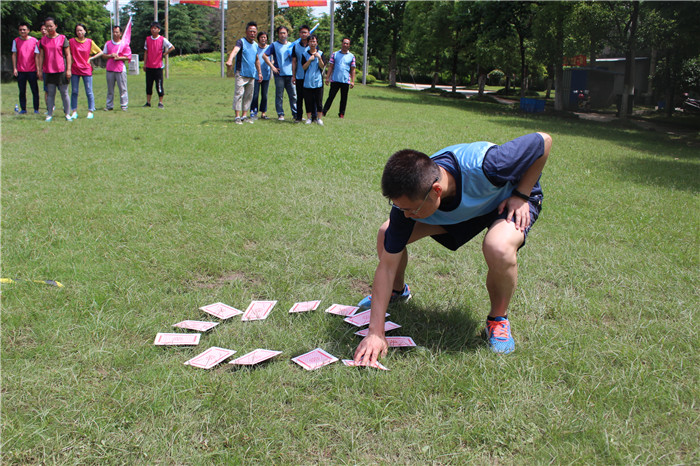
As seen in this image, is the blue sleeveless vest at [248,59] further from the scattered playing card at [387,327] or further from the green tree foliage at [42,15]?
the green tree foliage at [42,15]

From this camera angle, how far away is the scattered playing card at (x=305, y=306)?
3.39m

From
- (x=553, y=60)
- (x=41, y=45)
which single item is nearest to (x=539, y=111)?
(x=553, y=60)

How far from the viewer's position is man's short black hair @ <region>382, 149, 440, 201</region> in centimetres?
249

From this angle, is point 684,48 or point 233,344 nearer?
point 233,344

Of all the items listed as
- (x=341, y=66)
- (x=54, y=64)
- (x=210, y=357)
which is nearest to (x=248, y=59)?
(x=341, y=66)

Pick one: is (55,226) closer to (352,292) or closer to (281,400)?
(352,292)

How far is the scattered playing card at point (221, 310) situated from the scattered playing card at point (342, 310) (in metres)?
A: 0.57

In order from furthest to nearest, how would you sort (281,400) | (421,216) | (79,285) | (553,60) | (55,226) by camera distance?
(553,60)
(55,226)
(79,285)
(421,216)
(281,400)

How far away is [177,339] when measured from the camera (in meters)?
2.99

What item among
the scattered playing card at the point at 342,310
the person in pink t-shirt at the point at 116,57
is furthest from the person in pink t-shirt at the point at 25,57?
the scattered playing card at the point at 342,310

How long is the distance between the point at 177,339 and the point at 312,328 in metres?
0.76

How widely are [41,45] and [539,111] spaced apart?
19.9 metres

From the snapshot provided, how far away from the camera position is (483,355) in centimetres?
289

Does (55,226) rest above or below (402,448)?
above
